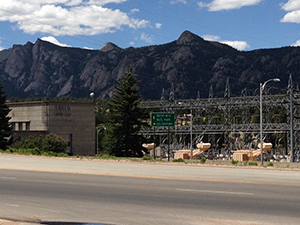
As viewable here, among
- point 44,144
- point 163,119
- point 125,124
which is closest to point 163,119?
point 163,119

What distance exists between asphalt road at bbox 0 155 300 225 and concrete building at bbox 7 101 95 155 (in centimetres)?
5581

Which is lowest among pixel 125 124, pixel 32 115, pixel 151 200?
pixel 151 200

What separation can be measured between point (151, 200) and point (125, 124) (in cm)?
4556

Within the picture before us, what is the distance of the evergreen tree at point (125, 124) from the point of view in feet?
191

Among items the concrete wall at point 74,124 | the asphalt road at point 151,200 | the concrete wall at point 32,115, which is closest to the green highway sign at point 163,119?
the asphalt road at point 151,200

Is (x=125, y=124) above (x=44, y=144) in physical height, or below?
above

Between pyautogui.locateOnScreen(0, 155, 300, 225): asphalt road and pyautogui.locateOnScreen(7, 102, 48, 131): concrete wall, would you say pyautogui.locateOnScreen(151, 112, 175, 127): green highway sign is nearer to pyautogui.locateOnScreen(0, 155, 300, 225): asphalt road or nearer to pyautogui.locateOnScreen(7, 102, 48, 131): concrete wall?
pyautogui.locateOnScreen(0, 155, 300, 225): asphalt road

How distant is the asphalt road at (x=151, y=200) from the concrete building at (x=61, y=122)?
5581cm

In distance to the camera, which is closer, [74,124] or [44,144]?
[44,144]

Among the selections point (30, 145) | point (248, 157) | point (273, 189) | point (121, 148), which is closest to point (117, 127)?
point (121, 148)

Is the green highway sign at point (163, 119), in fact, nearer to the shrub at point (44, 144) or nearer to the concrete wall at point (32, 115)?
the shrub at point (44, 144)

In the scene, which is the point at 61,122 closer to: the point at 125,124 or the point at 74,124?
the point at 74,124

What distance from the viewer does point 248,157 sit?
5606 centimetres

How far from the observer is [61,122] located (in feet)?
244
